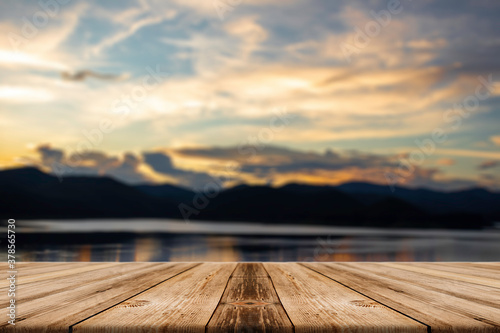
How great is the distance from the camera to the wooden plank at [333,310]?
1.25 m

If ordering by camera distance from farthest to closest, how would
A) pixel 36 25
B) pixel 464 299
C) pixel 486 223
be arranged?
1. pixel 486 223
2. pixel 36 25
3. pixel 464 299

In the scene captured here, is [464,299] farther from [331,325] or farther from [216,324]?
[216,324]

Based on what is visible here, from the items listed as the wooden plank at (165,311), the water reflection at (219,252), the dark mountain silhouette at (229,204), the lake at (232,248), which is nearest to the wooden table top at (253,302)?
the wooden plank at (165,311)

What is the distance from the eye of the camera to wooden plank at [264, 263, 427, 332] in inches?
49.3

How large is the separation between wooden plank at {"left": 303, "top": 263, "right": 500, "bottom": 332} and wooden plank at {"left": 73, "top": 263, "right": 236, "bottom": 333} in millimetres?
751

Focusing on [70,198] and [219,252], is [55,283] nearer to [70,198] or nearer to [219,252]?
[219,252]

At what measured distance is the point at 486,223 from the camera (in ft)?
288

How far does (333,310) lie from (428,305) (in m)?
0.45

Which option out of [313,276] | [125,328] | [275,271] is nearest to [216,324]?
[125,328]

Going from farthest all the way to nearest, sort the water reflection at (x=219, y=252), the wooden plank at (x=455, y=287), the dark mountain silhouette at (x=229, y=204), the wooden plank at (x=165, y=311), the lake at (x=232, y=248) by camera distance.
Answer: the dark mountain silhouette at (x=229, y=204)
the lake at (x=232, y=248)
the water reflection at (x=219, y=252)
the wooden plank at (x=455, y=287)
the wooden plank at (x=165, y=311)

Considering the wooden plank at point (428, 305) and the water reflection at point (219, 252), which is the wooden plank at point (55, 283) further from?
the water reflection at point (219, 252)

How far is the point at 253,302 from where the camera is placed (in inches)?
64.9

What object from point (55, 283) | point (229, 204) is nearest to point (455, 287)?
point (55, 283)

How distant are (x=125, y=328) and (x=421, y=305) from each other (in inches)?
46.5
